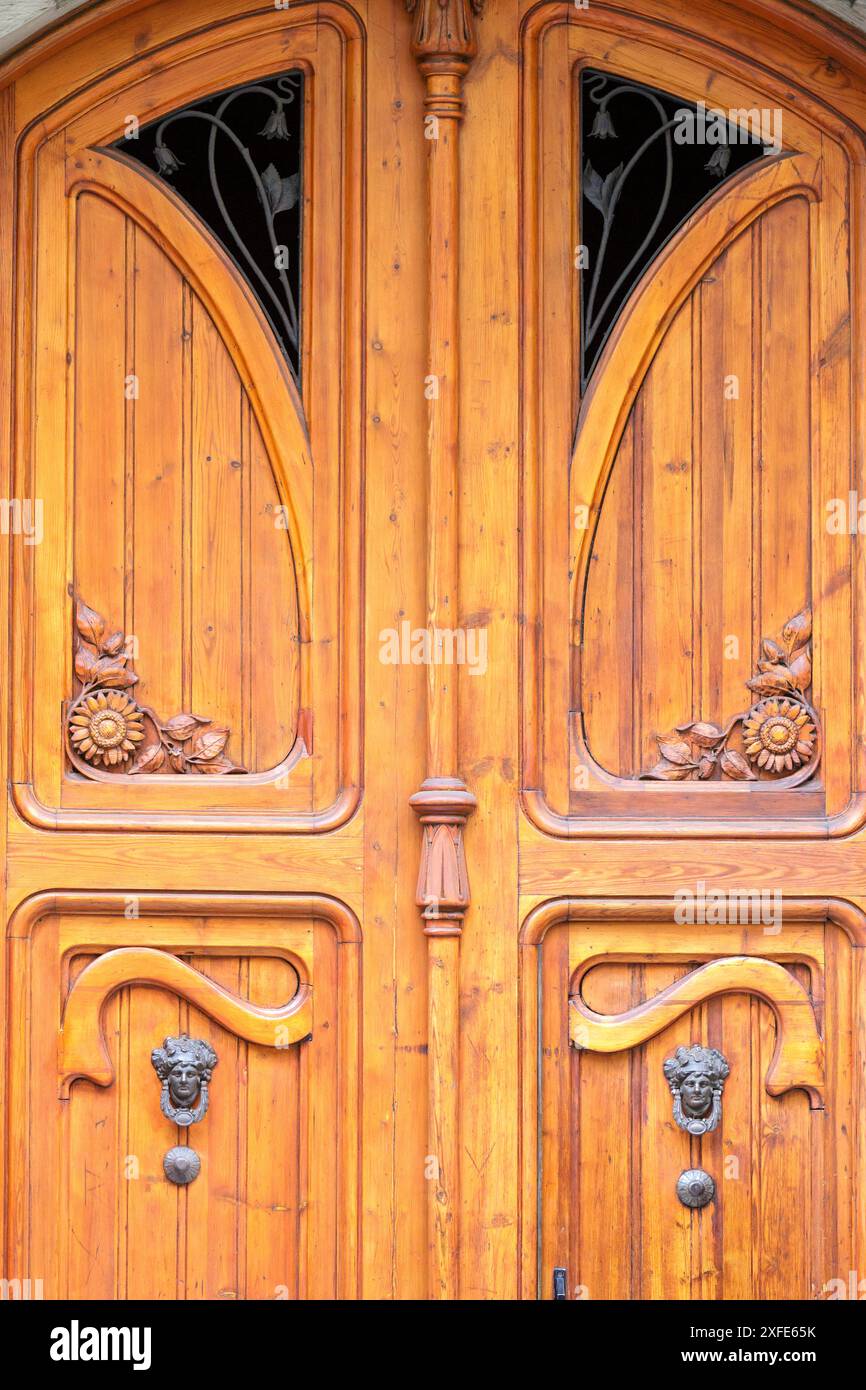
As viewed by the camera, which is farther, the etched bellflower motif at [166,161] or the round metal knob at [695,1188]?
the etched bellflower motif at [166,161]

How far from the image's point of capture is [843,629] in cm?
377

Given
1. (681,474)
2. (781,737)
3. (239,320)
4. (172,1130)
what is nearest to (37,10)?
(239,320)

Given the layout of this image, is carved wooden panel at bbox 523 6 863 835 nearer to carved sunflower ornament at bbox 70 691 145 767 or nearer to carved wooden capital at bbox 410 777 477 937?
carved wooden capital at bbox 410 777 477 937

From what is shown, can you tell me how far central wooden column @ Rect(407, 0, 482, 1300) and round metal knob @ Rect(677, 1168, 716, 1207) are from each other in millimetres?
458

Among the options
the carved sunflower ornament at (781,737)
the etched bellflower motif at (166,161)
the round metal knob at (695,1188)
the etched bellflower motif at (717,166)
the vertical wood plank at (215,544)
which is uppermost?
the etched bellflower motif at (166,161)

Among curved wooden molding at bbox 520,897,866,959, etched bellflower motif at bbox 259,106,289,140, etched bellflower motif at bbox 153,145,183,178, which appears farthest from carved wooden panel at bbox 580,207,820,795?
etched bellflower motif at bbox 153,145,183,178

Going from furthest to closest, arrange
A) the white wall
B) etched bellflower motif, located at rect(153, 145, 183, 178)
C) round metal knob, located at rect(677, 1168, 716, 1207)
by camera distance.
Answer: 1. etched bellflower motif, located at rect(153, 145, 183, 178)
2. round metal knob, located at rect(677, 1168, 716, 1207)
3. the white wall

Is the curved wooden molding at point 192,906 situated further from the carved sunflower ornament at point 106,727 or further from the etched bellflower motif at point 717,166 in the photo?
the etched bellflower motif at point 717,166

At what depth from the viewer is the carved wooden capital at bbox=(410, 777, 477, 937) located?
146 inches

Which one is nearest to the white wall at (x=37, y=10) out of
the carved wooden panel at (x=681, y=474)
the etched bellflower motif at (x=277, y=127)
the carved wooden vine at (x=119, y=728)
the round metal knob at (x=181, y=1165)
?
the carved wooden panel at (x=681, y=474)

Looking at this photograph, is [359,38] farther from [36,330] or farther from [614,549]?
[614,549]

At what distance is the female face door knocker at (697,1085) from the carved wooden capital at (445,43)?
6.50 ft

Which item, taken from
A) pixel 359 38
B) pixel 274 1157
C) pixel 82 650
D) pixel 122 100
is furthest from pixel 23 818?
pixel 359 38

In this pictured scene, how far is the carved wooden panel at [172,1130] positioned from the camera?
3762mm
